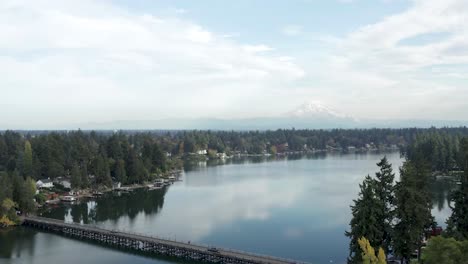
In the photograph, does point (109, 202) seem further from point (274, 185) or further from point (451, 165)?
point (451, 165)

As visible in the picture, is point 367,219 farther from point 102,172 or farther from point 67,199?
point 102,172

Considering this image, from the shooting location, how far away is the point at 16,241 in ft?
140

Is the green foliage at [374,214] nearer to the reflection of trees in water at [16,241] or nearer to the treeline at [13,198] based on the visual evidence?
the reflection of trees in water at [16,241]

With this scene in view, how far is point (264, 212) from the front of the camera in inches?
2156

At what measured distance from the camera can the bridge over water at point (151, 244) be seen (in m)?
34.6

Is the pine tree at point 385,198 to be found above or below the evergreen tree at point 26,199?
above

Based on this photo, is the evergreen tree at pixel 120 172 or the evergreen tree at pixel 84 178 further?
the evergreen tree at pixel 120 172

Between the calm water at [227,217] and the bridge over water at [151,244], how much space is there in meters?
1.41

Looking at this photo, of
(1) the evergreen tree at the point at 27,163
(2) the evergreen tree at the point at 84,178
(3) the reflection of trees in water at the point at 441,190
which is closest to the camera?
(3) the reflection of trees in water at the point at 441,190

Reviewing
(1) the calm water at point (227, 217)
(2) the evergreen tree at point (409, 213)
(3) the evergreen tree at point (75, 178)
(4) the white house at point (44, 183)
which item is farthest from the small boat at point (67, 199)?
(2) the evergreen tree at point (409, 213)

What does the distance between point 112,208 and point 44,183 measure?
49.5 ft

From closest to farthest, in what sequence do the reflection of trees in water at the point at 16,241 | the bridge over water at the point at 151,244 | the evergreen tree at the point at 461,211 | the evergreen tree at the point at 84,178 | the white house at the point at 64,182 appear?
the evergreen tree at the point at 461,211
the bridge over water at the point at 151,244
the reflection of trees in water at the point at 16,241
the evergreen tree at the point at 84,178
the white house at the point at 64,182

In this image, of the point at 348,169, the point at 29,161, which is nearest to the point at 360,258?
the point at 29,161

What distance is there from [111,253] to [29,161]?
35.9 meters
